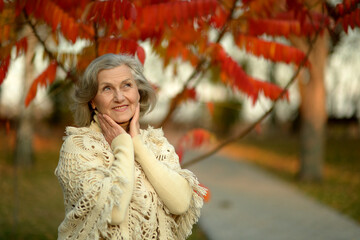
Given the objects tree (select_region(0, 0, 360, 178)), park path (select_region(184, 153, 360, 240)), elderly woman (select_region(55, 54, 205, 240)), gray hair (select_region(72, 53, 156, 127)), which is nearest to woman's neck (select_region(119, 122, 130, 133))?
elderly woman (select_region(55, 54, 205, 240))

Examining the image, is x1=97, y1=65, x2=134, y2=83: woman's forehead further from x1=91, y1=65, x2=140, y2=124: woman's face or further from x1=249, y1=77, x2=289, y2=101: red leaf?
x1=249, y1=77, x2=289, y2=101: red leaf

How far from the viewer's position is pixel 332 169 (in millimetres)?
13539

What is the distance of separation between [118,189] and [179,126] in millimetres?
30490

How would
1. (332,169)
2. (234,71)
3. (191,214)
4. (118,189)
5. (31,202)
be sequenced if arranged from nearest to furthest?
1. (118,189)
2. (191,214)
3. (234,71)
4. (31,202)
5. (332,169)

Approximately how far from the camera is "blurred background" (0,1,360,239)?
5.43 m

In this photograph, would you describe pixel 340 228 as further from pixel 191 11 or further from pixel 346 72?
A: pixel 346 72

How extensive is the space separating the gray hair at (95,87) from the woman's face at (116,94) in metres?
0.03

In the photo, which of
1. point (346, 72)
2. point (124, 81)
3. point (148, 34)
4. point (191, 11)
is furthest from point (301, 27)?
point (346, 72)

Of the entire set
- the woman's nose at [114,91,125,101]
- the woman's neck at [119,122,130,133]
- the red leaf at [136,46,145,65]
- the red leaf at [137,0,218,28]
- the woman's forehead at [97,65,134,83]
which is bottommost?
the woman's neck at [119,122,130,133]

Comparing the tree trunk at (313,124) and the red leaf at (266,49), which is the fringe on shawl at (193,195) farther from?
the tree trunk at (313,124)

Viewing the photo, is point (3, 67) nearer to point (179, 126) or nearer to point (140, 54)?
point (140, 54)

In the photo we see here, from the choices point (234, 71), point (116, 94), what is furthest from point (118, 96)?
point (234, 71)

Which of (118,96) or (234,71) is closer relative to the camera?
(118,96)

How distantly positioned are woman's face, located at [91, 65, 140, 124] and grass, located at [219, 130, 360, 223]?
6.21 metres
